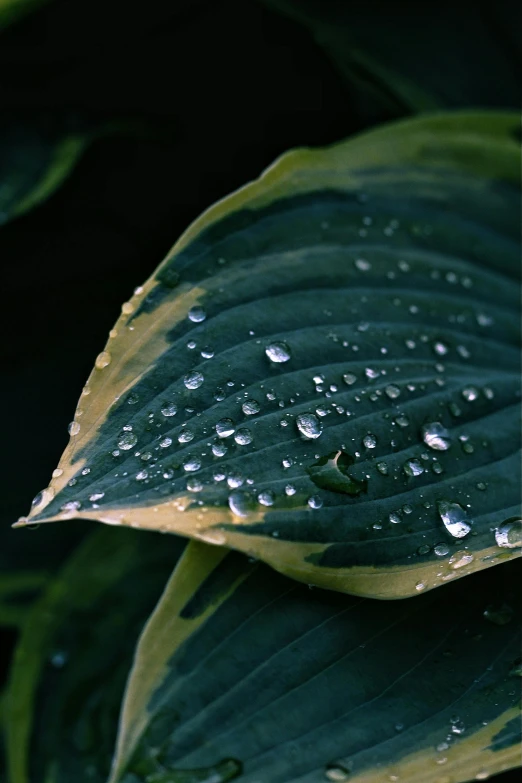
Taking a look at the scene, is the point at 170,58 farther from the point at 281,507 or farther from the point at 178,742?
the point at 178,742

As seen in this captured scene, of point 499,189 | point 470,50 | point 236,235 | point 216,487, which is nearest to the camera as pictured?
point 216,487

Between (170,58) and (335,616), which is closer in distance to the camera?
(335,616)

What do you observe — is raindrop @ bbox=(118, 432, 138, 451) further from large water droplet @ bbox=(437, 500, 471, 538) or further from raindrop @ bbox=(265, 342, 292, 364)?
large water droplet @ bbox=(437, 500, 471, 538)

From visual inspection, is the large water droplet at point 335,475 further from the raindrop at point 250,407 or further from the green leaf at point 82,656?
the green leaf at point 82,656

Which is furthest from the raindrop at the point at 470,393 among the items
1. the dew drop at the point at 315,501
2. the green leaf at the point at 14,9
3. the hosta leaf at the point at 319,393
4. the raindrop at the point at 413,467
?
the green leaf at the point at 14,9

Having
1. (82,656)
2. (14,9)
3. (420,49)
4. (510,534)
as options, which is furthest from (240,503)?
(420,49)

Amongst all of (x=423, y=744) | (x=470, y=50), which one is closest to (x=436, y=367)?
(x=423, y=744)

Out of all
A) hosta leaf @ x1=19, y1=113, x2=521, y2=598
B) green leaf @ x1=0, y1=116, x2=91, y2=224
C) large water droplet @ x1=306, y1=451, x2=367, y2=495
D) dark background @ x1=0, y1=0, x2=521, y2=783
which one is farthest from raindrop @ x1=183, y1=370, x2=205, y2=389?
dark background @ x1=0, y1=0, x2=521, y2=783
